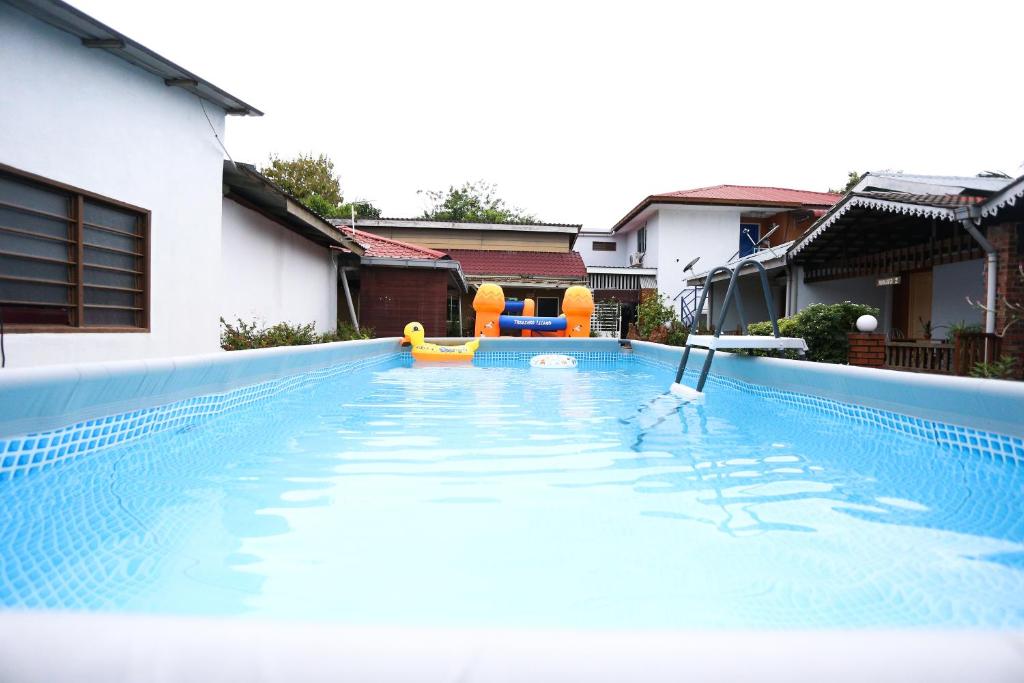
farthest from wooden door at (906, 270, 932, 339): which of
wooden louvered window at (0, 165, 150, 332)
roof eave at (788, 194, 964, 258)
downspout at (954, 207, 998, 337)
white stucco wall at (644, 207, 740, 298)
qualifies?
wooden louvered window at (0, 165, 150, 332)

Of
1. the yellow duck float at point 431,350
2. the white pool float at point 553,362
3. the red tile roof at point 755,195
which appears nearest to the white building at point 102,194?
the yellow duck float at point 431,350

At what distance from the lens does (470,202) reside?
46.1 m

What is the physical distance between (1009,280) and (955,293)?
522 centimetres

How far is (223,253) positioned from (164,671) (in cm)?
1033

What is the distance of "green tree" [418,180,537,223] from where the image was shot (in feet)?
149

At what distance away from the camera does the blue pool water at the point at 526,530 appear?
2.18 m

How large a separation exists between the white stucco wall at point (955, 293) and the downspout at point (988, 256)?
12.5 ft

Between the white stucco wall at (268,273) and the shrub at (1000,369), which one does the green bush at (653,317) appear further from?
the shrub at (1000,369)

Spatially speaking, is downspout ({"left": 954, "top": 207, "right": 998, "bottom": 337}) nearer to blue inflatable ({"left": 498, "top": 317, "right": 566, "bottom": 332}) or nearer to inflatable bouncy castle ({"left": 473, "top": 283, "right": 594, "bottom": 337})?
inflatable bouncy castle ({"left": 473, "top": 283, "right": 594, "bottom": 337})

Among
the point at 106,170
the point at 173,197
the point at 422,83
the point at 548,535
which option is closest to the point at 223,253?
the point at 173,197

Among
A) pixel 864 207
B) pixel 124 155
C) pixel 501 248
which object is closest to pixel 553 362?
pixel 864 207

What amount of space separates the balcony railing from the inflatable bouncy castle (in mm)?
7952

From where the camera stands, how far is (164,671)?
83 cm

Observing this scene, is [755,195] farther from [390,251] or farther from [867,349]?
[867,349]
